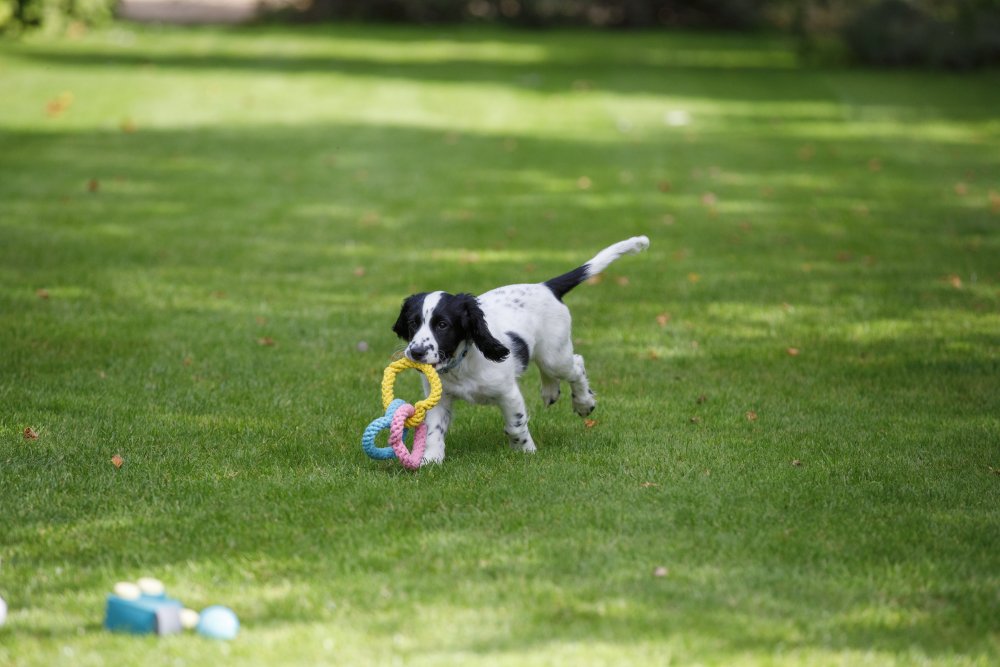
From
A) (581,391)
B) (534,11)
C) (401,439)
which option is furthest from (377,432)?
(534,11)

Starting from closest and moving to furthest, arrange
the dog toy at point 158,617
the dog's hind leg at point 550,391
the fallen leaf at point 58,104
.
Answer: the dog toy at point 158,617, the dog's hind leg at point 550,391, the fallen leaf at point 58,104

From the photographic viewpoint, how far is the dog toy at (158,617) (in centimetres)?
404

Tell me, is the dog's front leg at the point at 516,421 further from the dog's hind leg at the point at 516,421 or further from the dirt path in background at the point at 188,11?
the dirt path in background at the point at 188,11

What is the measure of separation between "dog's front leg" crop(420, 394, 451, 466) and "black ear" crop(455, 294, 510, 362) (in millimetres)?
448

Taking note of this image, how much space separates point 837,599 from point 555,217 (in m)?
7.90

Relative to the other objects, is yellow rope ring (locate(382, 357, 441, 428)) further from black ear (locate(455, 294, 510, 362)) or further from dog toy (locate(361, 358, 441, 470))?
black ear (locate(455, 294, 510, 362))

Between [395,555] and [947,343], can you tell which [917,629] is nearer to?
[395,555]

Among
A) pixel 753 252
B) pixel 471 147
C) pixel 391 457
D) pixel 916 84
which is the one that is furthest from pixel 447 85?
pixel 391 457

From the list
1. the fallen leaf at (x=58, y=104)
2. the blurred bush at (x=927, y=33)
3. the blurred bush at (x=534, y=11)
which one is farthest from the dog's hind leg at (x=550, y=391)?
the blurred bush at (x=534, y=11)

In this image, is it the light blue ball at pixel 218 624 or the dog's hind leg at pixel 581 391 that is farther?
the dog's hind leg at pixel 581 391

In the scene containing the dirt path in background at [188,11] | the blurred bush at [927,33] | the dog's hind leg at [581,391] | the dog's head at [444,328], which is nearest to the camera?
the dog's head at [444,328]

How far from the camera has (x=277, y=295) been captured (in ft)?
30.2

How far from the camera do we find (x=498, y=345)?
5.60 metres

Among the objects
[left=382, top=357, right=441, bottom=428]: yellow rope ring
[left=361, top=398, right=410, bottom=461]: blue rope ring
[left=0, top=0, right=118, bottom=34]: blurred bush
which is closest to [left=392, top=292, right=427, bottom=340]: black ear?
[left=382, top=357, right=441, bottom=428]: yellow rope ring
